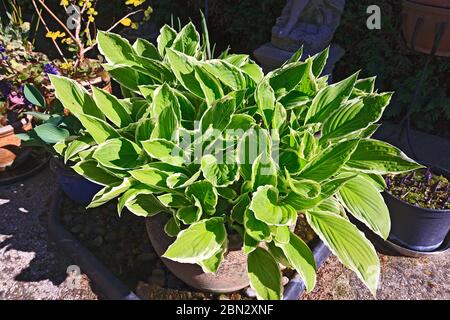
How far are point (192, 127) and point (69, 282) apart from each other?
0.92m

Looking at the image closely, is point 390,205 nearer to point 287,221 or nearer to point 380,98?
point 380,98

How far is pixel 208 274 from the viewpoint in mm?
1600

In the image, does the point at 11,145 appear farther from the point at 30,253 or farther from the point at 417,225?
the point at 417,225

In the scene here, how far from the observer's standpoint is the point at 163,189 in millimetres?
1473

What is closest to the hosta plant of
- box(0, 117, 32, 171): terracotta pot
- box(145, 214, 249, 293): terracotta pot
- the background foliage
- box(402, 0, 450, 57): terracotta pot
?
box(145, 214, 249, 293): terracotta pot

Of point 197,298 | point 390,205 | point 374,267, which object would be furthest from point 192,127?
point 390,205

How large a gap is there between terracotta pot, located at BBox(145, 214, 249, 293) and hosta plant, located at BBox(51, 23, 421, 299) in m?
0.08

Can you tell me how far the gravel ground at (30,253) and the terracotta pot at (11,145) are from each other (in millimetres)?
138

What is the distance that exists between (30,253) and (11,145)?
694 millimetres

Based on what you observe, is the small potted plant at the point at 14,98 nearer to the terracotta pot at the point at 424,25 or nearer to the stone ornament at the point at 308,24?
the stone ornament at the point at 308,24

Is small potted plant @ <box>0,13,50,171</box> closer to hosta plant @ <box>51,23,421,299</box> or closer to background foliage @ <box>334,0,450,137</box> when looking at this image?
hosta plant @ <box>51,23,421,299</box>

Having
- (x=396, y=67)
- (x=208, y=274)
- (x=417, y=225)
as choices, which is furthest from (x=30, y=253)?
(x=396, y=67)

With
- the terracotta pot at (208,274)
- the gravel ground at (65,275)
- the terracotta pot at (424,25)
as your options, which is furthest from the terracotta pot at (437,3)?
the terracotta pot at (208,274)

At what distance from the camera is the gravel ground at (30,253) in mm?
1869
